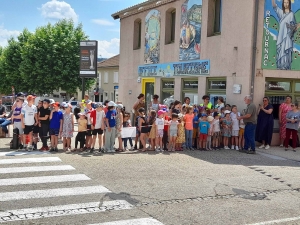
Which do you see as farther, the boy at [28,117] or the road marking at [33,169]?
the boy at [28,117]

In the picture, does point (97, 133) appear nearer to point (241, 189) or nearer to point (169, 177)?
point (169, 177)

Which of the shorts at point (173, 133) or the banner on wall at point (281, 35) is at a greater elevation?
the banner on wall at point (281, 35)

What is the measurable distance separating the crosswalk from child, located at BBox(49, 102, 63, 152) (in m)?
1.79

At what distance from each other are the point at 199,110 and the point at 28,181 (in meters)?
7.13

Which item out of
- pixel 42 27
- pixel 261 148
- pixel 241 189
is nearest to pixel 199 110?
pixel 261 148

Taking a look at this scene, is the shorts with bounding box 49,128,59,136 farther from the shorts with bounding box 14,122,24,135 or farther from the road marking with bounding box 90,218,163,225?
the road marking with bounding box 90,218,163,225

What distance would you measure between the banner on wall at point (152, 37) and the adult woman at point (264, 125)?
7357mm

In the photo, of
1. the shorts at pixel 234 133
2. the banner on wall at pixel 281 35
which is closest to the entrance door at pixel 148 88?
the banner on wall at pixel 281 35

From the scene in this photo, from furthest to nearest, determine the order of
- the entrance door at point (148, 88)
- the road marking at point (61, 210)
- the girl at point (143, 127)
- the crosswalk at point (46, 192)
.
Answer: the entrance door at point (148, 88) → the girl at point (143, 127) → the crosswalk at point (46, 192) → the road marking at point (61, 210)

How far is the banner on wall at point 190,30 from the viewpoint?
16.7m

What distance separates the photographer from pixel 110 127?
11938 mm

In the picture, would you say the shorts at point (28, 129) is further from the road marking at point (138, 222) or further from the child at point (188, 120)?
the road marking at point (138, 222)

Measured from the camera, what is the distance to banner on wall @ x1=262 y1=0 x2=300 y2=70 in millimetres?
14156

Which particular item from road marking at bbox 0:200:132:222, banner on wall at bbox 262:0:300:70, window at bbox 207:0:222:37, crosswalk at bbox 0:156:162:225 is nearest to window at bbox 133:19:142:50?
window at bbox 207:0:222:37
